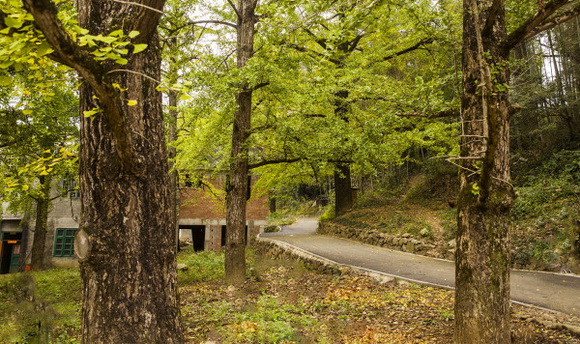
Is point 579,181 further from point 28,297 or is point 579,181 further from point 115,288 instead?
point 28,297

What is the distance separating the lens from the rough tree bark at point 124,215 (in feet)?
8.62

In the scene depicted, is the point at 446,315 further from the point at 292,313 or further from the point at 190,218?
the point at 190,218

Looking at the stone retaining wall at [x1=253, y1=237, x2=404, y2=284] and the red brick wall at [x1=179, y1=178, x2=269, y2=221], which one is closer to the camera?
the stone retaining wall at [x1=253, y1=237, x2=404, y2=284]

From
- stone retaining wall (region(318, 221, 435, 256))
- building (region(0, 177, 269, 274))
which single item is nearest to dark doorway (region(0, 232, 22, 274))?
building (region(0, 177, 269, 274))

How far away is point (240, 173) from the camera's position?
1016cm

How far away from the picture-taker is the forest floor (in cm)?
549

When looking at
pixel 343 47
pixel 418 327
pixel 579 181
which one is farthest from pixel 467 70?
pixel 343 47

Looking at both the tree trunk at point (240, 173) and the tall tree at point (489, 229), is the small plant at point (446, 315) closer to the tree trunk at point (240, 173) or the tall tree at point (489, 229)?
the tall tree at point (489, 229)

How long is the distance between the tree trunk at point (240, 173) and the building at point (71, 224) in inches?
406

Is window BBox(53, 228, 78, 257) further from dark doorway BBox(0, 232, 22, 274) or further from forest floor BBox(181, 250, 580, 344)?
forest floor BBox(181, 250, 580, 344)

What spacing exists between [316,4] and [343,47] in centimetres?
1244

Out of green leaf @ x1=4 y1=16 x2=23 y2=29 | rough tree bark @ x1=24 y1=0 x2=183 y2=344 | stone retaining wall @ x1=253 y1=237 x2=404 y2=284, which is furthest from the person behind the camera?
stone retaining wall @ x1=253 y1=237 x2=404 y2=284

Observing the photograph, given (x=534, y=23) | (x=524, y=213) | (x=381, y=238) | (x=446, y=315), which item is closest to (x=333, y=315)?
(x=446, y=315)

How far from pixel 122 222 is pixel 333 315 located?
5379 mm
